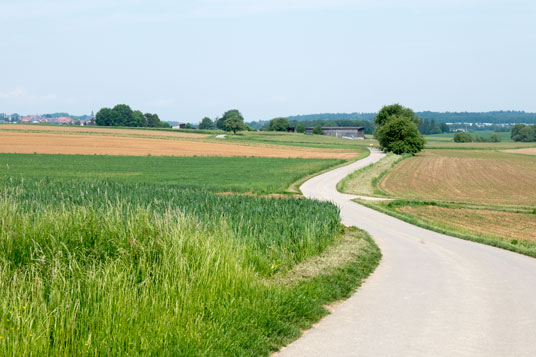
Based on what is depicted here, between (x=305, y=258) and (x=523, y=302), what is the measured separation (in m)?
5.53

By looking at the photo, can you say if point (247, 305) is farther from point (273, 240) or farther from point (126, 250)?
point (273, 240)

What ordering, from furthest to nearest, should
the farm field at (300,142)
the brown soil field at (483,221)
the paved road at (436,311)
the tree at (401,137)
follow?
the farm field at (300,142) → the tree at (401,137) → the brown soil field at (483,221) → the paved road at (436,311)

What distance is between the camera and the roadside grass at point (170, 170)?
48094 millimetres

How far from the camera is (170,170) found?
203ft

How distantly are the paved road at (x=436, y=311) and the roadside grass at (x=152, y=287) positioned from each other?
629 millimetres

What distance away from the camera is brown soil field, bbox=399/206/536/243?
26.4 meters

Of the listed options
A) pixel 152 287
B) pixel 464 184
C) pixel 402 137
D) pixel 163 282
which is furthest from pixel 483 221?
pixel 402 137

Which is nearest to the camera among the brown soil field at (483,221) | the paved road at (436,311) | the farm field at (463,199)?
the paved road at (436,311)

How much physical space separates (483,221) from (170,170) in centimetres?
3914

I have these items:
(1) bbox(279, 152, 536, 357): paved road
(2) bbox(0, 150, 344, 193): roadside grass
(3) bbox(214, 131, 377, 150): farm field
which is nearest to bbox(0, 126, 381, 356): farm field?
(1) bbox(279, 152, 536, 357): paved road

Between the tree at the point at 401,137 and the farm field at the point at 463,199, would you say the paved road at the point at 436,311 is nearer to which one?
the farm field at the point at 463,199

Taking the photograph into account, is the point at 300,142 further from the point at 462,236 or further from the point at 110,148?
the point at 462,236

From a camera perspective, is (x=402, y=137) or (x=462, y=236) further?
(x=402, y=137)

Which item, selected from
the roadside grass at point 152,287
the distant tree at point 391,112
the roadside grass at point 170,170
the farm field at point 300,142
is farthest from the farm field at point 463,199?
the distant tree at point 391,112
